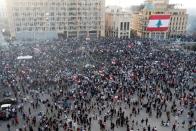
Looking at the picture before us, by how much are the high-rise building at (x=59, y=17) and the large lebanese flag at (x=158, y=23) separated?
16.9 meters

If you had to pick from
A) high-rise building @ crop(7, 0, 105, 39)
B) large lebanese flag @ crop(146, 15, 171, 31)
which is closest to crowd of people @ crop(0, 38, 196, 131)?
large lebanese flag @ crop(146, 15, 171, 31)

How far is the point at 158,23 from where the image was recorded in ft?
291

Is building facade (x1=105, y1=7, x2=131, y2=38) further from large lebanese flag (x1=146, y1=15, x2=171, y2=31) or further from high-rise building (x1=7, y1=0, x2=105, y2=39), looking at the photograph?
large lebanese flag (x1=146, y1=15, x2=171, y2=31)

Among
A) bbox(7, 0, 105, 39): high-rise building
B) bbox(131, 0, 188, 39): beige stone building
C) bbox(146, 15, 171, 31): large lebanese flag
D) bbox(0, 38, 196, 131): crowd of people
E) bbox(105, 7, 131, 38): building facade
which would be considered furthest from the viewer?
bbox(131, 0, 188, 39): beige stone building

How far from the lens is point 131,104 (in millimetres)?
32219

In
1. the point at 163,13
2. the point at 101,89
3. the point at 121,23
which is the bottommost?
the point at 101,89

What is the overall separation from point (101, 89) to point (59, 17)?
→ 6147 cm

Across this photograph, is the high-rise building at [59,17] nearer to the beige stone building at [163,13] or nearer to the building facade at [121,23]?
the building facade at [121,23]

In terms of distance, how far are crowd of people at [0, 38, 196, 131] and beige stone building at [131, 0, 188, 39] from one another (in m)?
39.7

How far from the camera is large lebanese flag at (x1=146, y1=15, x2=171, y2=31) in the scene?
8762 cm

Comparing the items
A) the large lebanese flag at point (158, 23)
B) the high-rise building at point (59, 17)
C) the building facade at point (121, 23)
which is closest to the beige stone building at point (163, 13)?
the large lebanese flag at point (158, 23)

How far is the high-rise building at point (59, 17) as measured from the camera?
8975 centimetres

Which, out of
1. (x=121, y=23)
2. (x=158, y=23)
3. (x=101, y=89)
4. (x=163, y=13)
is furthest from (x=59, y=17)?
(x=101, y=89)

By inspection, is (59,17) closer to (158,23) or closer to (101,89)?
(158,23)
